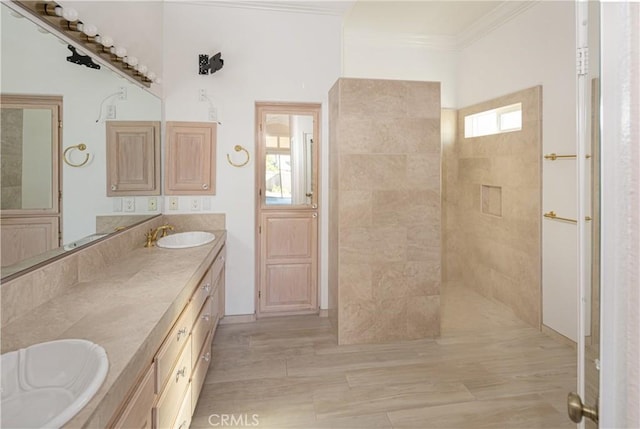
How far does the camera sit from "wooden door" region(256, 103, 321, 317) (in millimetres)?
3164

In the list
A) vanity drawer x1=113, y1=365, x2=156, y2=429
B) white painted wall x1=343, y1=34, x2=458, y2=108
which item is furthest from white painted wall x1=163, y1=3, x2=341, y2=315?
vanity drawer x1=113, y1=365, x2=156, y2=429

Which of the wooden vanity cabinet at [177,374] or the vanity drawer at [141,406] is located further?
the wooden vanity cabinet at [177,374]

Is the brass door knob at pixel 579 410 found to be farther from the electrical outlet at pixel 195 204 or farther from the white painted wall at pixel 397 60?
the white painted wall at pixel 397 60

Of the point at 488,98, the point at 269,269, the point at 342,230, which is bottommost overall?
the point at 269,269

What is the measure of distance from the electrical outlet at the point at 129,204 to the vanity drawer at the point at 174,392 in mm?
1157

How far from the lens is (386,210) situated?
8.82 ft

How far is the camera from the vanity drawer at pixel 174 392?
1.17 m

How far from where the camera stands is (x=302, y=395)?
2.05m

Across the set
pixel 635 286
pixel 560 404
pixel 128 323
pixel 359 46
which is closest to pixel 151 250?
pixel 128 323

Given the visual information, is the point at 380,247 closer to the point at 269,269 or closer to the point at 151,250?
the point at 269,269

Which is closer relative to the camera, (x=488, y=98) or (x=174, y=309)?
(x=174, y=309)

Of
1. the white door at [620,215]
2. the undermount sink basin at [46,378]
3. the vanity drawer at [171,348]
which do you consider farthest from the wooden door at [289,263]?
the white door at [620,215]

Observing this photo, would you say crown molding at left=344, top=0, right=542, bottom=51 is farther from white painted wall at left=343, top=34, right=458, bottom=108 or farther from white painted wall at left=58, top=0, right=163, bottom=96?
white painted wall at left=58, top=0, right=163, bottom=96

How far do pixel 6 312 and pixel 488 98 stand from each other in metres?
4.21
